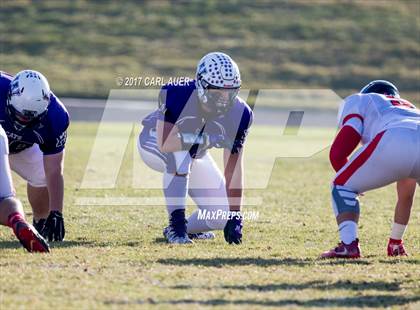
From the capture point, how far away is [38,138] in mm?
9148

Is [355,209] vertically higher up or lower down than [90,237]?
higher up

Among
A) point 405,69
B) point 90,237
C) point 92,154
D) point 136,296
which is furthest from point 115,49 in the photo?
point 136,296

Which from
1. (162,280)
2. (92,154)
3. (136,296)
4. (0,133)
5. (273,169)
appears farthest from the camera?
(92,154)

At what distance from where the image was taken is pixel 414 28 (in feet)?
173

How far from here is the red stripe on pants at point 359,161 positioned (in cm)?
802

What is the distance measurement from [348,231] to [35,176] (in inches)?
146

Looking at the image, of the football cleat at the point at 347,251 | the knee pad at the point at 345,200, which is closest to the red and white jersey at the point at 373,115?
the knee pad at the point at 345,200

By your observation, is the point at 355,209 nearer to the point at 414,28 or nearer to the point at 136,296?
the point at 136,296

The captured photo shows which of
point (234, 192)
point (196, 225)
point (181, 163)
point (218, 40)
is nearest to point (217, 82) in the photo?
point (181, 163)

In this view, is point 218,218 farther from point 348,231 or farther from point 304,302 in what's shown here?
point 304,302

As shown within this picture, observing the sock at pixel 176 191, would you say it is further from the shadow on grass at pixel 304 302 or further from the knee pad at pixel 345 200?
the shadow on grass at pixel 304 302

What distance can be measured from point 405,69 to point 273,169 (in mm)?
29451

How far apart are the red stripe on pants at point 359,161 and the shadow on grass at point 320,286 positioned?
123 cm

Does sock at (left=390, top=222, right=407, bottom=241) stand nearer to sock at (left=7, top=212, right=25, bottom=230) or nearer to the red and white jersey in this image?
the red and white jersey
